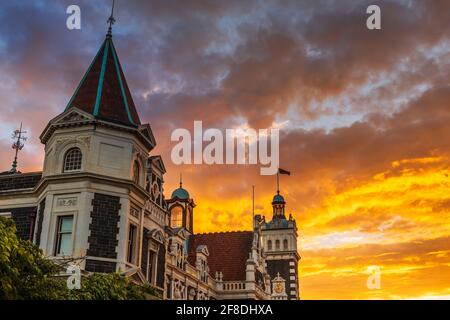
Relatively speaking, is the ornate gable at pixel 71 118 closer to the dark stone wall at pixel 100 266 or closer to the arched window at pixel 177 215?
the dark stone wall at pixel 100 266

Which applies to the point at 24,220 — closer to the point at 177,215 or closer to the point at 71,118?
the point at 71,118

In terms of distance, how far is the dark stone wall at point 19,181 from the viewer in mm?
34781

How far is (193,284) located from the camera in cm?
4722

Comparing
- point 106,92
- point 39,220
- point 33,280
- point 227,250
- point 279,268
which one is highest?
point 106,92

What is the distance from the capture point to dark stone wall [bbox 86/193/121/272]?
99.1ft

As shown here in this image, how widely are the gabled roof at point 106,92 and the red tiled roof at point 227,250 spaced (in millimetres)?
25338

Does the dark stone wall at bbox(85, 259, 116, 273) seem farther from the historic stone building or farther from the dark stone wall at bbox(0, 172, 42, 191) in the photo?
the dark stone wall at bbox(0, 172, 42, 191)

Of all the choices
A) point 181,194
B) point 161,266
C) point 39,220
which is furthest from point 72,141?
point 181,194

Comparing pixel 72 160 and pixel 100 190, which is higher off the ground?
pixel 72 160

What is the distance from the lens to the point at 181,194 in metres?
63.9

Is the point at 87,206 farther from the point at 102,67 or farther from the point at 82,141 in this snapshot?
the point at 102,67

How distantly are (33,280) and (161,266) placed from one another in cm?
1859

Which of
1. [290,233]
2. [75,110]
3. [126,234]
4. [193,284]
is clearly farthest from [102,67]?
[290,233]
